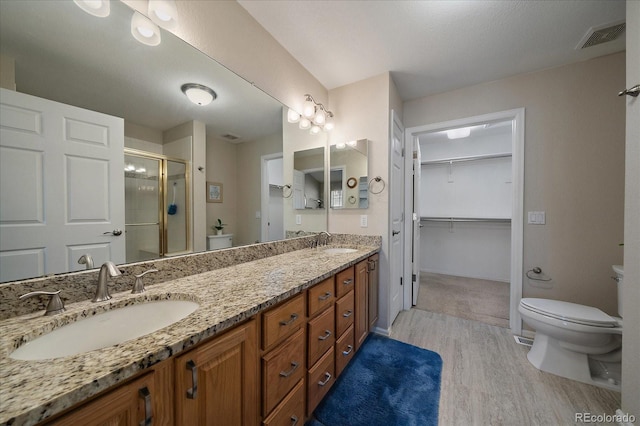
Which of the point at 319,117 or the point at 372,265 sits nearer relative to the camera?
the point at 372,265

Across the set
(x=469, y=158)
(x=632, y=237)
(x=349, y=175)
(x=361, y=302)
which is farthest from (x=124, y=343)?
(x=469, y=158)

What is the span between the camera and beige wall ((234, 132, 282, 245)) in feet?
5.05

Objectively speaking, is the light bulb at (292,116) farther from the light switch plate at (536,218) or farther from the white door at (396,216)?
the light switch plate at (536,218)

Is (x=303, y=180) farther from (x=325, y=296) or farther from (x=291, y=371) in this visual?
(x=291, y=371)

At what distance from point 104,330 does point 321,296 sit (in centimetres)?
89

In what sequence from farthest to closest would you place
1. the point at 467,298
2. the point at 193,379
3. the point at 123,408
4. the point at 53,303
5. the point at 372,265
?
the point at 467,298 < the point at 372,265 < the point at 53,303 < the point at 193,379 < the point at 123,408

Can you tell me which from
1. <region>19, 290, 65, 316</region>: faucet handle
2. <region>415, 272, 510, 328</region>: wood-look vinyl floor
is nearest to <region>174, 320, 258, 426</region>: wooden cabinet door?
<region>19, 290, 65, 316</region>: faucet handle

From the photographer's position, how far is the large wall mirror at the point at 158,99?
0.81m

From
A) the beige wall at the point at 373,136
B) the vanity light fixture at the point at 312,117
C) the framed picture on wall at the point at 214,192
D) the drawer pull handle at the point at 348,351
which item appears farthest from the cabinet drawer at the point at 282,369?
the vanity light fixture at the point at 312,117

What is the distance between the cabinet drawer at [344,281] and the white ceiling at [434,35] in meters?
1.74

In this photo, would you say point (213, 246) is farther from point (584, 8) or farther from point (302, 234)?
point (584, 8)

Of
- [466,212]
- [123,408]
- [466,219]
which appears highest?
[466,212]

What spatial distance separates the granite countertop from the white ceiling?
1712 millimetres

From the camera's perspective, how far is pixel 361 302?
177 cm
